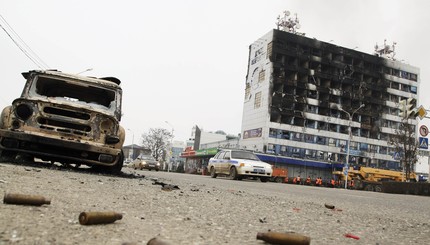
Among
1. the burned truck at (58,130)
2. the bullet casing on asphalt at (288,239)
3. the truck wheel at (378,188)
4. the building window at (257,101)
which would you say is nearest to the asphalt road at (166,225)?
the bullet casing on asphalt at (288,239)

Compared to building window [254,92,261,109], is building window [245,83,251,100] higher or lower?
higher

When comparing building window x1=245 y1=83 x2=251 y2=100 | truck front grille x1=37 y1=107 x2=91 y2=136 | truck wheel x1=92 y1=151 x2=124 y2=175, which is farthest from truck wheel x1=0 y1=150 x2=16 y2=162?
building window x1=245 y1=83 x2=251 y2=100

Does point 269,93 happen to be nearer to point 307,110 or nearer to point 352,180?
point 307,110

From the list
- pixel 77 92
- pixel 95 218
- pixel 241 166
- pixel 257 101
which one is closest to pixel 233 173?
pixel 241 166

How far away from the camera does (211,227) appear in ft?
8.82

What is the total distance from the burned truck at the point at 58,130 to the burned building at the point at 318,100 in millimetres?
54214

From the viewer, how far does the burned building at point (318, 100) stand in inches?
2542

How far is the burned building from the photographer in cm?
6456

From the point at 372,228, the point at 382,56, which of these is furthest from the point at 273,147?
the point at 372,228

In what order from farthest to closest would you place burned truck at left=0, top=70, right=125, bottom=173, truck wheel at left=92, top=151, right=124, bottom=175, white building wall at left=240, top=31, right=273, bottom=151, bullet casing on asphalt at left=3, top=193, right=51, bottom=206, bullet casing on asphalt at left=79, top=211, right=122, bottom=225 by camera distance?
white building wall at left=240, top=31, right=273, bottom=151 → truck wheel at left=92, top=151, right=124, bottom=175 → burned truck at left=0, top=70, right=125, bottom=173 → bullet casing on asphalt at left=3, top=193, right=51, bottom=206 → bullet casing on asphalt at left=79, top=211, right=122, bottom=225

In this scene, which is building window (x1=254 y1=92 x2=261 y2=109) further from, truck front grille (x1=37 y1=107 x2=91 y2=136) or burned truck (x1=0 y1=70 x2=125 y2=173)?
truck front grille (x1=37 y1=107 x2=91 y2=136)

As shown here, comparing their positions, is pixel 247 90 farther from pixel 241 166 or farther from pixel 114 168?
pixel 114 168

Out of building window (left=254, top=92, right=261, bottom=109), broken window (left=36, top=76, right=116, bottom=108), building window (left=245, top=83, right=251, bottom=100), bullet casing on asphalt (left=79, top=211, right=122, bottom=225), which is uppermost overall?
building window (left=245, top=83, right=251, bottom=100)

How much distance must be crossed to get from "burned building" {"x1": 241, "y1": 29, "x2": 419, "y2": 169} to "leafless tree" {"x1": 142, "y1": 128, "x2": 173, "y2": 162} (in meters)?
20.8
